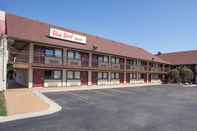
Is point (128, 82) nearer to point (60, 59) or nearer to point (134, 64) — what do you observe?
point (134, 64)

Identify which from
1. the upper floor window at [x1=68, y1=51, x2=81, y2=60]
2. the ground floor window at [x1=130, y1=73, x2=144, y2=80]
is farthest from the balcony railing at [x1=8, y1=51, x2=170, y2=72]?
the ground floor window at [x1=130, y1=73, x2=144, y2=80]

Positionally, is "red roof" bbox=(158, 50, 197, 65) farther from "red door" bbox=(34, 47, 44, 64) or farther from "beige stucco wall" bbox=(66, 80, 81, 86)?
"red door" bbox=(34, 47, 44, 64)

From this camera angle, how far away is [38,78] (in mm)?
24203

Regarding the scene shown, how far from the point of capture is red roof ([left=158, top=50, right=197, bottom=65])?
51031 mm

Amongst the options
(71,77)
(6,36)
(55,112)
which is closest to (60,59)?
(71,77)

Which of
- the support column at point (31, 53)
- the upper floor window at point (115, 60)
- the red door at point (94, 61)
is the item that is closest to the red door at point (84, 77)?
the red door at point (94, 61)

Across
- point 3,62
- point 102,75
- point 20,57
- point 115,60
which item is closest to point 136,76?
point 115,60

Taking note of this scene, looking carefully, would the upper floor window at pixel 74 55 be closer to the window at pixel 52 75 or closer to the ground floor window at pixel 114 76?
the window at pixel 52 75

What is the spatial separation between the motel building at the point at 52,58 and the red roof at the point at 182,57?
20.7 meters

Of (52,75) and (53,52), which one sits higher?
(53,52)

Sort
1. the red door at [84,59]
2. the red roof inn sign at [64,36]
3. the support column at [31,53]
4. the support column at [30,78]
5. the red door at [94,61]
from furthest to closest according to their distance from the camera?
the red door at [94,61], the red door at [84,59], the red roof inn sign at [64,36], the support column at [30,78], the support column at [31,53]

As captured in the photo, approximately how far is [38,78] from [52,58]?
3.29 m

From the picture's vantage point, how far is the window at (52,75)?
83.2 feet

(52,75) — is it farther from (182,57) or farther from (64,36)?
(182,57)
